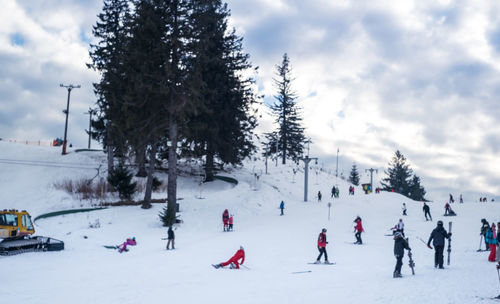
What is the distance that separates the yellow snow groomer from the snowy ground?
33.9 inches

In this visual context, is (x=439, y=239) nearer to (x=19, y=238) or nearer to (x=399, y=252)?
(x=399, y=252)

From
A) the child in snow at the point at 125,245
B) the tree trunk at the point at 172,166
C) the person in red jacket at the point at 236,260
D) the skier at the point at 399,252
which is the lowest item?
the child in snow at the point at 125,245

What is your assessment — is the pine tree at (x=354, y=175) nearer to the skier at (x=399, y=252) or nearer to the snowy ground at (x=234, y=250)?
the snowy ground at (x=234, y=250)

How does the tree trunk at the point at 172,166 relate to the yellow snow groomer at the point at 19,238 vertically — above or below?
above

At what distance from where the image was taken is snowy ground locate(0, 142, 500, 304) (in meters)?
11.3

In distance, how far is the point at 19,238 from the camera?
69.1 ft

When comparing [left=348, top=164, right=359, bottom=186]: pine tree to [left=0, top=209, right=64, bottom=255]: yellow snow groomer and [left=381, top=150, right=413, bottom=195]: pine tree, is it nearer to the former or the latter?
[left=381, top=150, right=413, bottom=195]: pine tree

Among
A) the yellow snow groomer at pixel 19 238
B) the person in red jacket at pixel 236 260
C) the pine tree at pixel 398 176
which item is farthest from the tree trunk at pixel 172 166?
the pine tree at pixel 398 176

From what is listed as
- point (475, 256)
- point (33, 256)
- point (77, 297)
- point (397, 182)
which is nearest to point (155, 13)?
point (33, 256)

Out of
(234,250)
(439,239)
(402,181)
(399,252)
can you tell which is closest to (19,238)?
(234,250)

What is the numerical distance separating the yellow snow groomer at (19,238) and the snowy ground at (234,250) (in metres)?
0.86

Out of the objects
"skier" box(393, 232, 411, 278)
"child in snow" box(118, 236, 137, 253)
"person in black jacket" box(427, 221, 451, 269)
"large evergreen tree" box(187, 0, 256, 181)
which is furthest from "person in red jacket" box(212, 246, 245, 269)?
"large evergreen tree" box(187, 0, 256, 181)

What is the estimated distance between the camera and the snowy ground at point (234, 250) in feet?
37.2

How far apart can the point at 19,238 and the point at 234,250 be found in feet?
36.8
